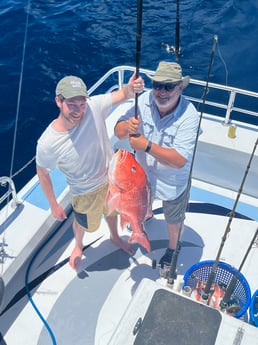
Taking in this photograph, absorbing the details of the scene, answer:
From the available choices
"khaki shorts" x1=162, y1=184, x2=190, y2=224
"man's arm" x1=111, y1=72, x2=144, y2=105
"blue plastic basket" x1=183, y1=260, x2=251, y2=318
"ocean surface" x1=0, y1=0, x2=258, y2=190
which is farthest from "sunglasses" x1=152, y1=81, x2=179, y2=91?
"ocean surface" x1=0, y1=0, x2=258, y2=190

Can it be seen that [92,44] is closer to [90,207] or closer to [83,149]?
[90,207]

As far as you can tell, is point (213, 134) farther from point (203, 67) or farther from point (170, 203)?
point (203, 67)

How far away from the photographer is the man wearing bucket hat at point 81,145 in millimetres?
3121

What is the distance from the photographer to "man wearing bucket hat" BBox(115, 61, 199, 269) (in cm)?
306

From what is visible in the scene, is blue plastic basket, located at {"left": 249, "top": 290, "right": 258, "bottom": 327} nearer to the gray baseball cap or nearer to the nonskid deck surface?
the nonskid deck surface

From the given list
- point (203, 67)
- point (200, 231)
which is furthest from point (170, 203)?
point (203, 67)

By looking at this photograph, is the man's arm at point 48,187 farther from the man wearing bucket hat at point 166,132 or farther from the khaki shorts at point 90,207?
the man wearing bucket hat at point 166,132

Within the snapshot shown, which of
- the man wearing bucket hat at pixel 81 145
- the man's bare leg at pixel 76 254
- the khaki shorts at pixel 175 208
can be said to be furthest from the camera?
the man's bare leg at pixel 76 254

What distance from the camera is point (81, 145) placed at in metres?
3.26

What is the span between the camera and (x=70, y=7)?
37.8 ft

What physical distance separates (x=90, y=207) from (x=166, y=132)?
111 centimetres

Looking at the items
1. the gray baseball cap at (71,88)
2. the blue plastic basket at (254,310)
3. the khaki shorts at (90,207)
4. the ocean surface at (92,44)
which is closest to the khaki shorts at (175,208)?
the khaki shorts at (90,207)

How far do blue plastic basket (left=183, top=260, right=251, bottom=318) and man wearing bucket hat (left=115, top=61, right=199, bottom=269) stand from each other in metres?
0.63

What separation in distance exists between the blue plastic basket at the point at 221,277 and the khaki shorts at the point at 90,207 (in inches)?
41.8
